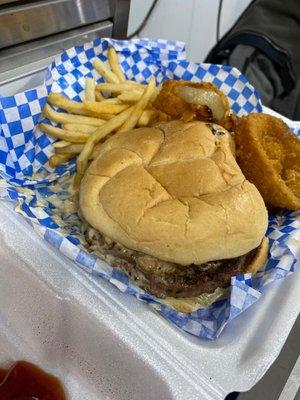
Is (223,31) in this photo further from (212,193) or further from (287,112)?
(212,193)

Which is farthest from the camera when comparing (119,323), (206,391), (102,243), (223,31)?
(223,31)

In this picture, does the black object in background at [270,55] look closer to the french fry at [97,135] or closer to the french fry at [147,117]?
the french fry at [147,117]

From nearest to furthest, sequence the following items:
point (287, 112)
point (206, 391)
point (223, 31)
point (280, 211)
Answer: point (206, 391)
point (280, 211)
point (287, 112)
point (223, 31)

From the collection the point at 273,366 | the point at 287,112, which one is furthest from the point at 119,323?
the point at 287,112

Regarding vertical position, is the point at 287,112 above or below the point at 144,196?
below

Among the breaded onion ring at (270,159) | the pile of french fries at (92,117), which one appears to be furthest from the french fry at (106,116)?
the breaded onion ring at (270,159)

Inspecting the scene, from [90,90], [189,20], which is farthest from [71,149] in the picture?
[189,20]
